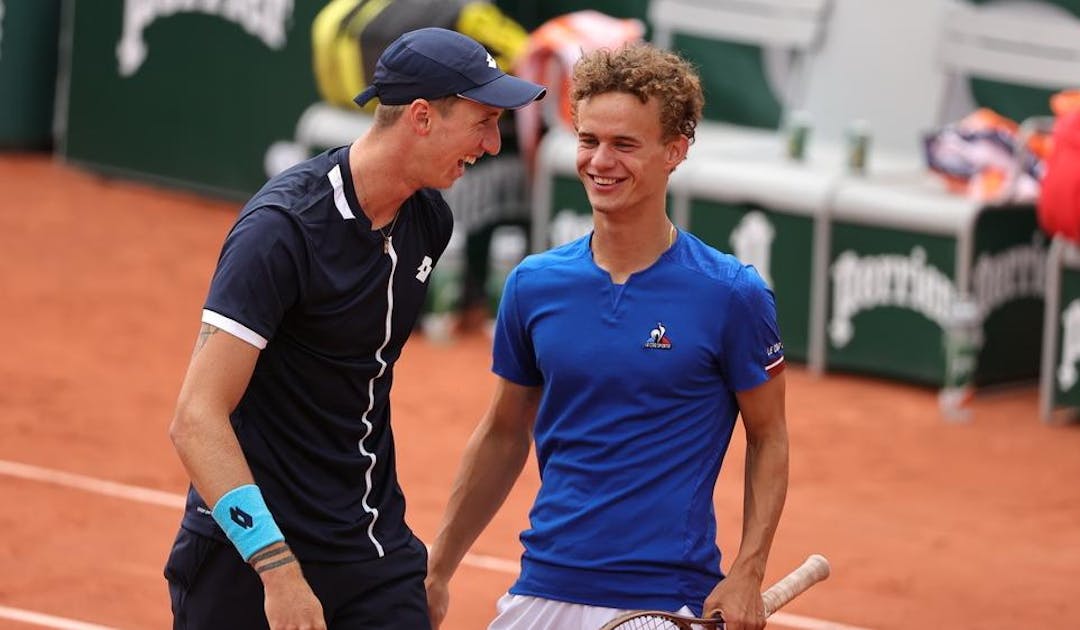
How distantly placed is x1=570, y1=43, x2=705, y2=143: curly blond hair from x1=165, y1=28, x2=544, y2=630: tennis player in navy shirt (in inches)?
6.3

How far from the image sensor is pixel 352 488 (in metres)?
4.61

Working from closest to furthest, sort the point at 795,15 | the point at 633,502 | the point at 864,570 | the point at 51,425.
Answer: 1. the point at 633,502
2. the point at 864,570
3. the point at 51,425
4. the point at 795,15

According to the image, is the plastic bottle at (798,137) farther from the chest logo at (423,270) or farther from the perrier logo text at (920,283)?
the chest logo at (423,270)

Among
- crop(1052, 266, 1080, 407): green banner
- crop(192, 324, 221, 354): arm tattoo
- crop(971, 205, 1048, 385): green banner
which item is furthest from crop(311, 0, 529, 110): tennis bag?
crop(192, 324, 221, 354): arm tattoo

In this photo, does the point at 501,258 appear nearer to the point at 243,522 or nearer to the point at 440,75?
the point at 440,75

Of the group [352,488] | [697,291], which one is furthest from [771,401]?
[352,488]

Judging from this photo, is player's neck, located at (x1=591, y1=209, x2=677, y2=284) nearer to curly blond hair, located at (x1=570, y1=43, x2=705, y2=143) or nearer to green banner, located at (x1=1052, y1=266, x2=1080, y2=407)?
curly blond hair, located at (x1=570, y1=43, x2=705, y2=143)

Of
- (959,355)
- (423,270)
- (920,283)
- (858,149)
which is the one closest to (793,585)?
(423,270)

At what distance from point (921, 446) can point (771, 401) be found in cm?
604

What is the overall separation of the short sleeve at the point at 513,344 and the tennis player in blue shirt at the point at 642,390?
0.26 ft

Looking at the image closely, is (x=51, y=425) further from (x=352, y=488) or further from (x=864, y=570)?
(x=352, y=488)

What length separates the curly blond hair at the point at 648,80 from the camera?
4.36 meters

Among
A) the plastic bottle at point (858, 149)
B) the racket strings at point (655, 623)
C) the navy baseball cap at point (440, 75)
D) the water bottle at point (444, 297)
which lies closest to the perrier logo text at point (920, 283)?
the plastic bottle at point (858, 149)

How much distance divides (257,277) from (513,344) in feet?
2.25
